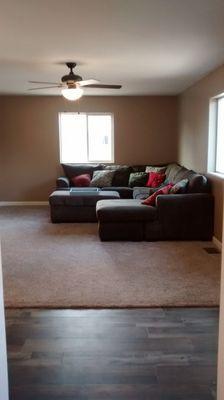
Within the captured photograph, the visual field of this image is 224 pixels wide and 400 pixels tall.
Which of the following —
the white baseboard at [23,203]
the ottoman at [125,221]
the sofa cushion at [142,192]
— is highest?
the sofa cushion at [142,192]

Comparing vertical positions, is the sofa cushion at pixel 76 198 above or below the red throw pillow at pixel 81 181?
below

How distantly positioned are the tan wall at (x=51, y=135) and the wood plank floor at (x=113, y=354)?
4947 millimetres

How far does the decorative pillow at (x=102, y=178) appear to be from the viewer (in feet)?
22.2

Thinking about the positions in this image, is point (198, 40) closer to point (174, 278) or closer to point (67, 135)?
point (174, 278)

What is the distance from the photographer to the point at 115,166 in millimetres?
7180

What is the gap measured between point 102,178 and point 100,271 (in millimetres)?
3422

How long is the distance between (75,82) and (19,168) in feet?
10.9

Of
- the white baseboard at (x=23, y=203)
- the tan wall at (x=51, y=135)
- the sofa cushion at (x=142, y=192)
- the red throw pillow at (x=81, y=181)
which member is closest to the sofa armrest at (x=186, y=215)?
the sofa cushion at (x=142, y=192)

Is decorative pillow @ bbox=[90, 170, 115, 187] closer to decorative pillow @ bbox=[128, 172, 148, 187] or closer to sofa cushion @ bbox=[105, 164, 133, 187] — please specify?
sofa cushion @ bbox=[105, 164, 133, 187]

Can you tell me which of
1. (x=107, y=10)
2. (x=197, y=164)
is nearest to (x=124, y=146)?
(x=197, y=164)

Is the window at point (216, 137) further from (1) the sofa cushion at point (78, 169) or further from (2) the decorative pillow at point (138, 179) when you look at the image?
(1) the sofa cushion at point (78, 169)

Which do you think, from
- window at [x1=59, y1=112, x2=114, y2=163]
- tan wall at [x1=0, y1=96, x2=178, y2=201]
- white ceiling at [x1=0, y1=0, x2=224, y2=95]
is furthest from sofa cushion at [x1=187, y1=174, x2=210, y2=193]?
window at [x1=59, y1=112, x2=114, y2=163]

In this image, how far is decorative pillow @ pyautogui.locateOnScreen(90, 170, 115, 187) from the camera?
22.2 feet

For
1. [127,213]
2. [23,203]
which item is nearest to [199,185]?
[127,213]
